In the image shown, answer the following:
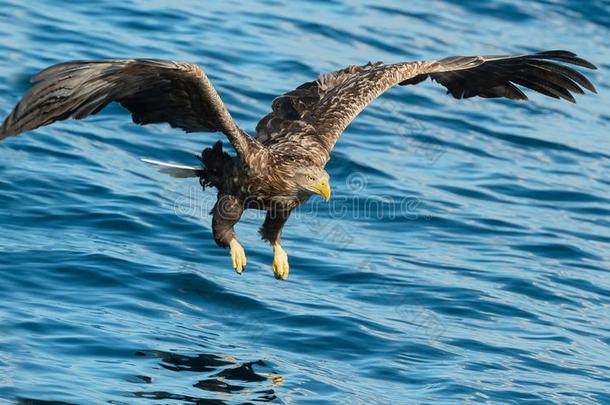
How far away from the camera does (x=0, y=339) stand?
28.9 feet

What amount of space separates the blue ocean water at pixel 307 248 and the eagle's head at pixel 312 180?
4.20 feet

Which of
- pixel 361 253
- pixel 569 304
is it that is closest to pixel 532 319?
pixel 569 304

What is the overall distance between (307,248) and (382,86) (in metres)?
2.04

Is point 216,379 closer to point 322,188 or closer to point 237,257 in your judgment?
point 237,257

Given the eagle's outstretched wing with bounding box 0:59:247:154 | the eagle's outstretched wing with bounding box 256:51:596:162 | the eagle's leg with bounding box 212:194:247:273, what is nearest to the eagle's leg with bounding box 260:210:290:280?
the eagle's leg with bounding box 212:194:247:273

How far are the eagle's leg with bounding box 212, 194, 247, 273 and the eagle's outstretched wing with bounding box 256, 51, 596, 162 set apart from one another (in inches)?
22.2

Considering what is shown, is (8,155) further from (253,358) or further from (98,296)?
(253,358)

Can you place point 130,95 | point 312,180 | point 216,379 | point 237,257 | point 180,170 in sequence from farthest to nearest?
point 180,170 < point 237,257 < point 312,180 < point 216,379 < point 130,95

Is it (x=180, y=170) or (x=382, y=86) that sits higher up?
(x=382, y=86)

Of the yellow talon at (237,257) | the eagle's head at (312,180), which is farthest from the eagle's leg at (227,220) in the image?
the eagle's head at (312,180)

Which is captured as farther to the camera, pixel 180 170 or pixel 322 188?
pixel 180 170

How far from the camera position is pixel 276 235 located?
31.4ft

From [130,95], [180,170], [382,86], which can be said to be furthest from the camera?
[382,86]

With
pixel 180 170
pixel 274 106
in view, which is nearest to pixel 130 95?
pixel 180 170
